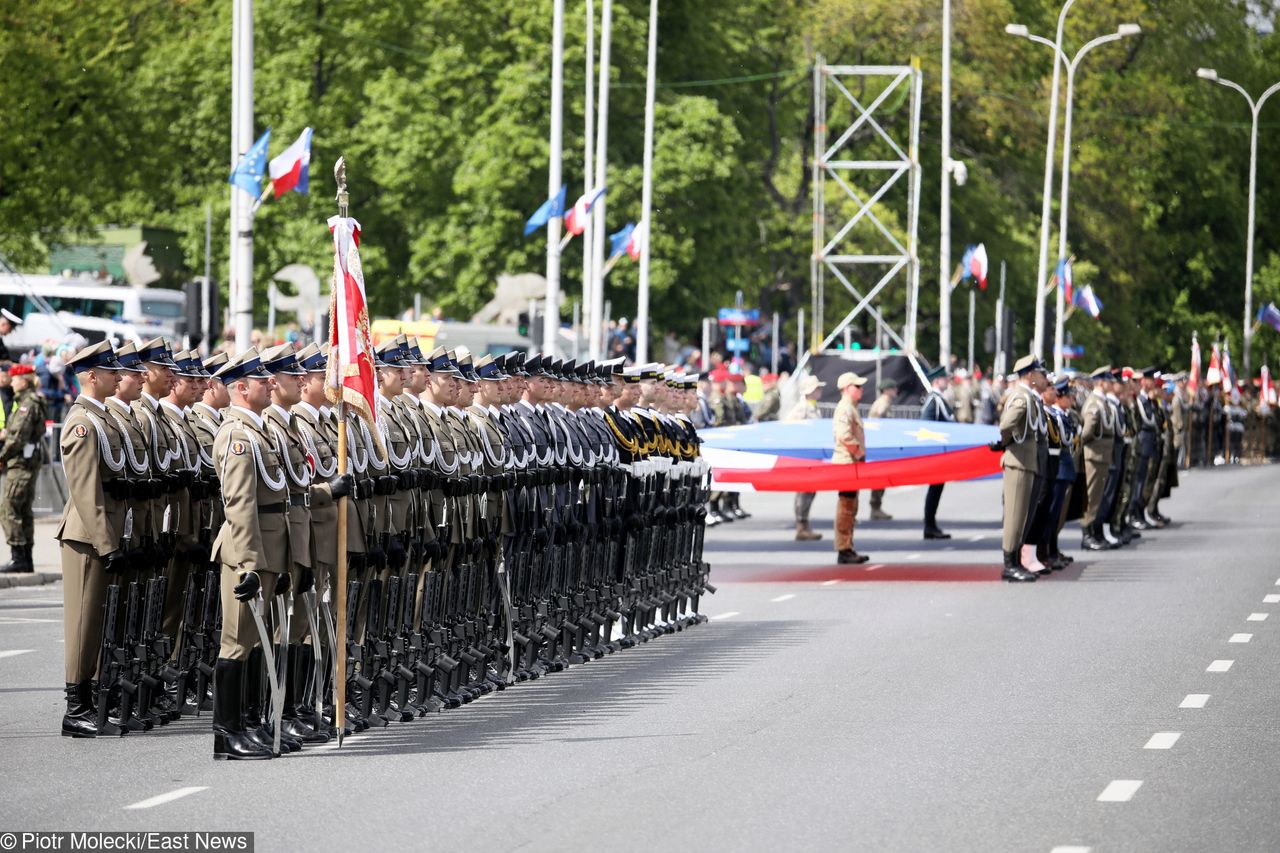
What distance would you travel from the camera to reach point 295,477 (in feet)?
37.2

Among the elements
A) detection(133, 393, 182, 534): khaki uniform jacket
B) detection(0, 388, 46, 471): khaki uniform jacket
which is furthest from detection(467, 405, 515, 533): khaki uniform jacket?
detection(0, 388, 46, 471): khaki uniform jacket

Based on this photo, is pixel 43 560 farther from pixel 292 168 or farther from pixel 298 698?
pixel 298 698

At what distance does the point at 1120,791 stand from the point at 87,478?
5.22 meters

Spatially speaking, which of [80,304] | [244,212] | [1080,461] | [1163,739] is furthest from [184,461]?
[80,304]

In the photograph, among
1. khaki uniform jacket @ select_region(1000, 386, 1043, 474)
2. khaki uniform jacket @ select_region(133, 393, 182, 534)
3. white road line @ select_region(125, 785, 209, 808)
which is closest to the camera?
white road line @ select_region(125, 785, 209, 808)

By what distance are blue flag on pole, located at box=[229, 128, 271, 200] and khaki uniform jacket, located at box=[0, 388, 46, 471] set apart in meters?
4.74

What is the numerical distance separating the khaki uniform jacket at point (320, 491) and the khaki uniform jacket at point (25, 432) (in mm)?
9069

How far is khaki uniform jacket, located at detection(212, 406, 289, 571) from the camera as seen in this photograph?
10.9m

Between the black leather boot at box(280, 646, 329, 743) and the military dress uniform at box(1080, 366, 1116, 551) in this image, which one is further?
the military dress uniform at box(1080, 366, 1116, 551)

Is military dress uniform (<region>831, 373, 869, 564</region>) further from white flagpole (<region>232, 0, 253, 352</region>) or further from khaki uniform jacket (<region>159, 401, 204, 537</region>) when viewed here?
khaki uniform jacket (<region>159, 401, 204, 537</region>)

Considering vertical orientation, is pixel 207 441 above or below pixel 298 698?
above

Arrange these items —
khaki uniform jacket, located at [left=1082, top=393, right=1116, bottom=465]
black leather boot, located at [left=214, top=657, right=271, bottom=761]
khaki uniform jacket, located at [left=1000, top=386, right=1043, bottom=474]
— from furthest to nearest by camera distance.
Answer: khaki uniform jacket, located at [left=1082, top=393, right=1116, bottom=465]
khaki uniform jacket, located at [left=1000, top=386, right=1043, bottom=474]
black leather boot, located at [left=214, top=657, right=271, bottom=761]

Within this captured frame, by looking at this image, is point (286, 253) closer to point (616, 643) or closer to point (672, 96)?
point (672, 96)

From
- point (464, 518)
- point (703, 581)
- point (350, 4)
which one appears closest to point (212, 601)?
point (464, 518)
